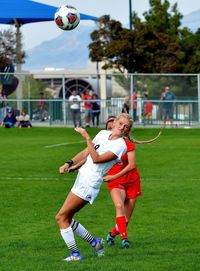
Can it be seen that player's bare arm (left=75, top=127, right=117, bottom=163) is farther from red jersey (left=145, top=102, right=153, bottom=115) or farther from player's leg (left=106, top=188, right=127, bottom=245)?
red jersey (left=145, top=102, right=153, bottom=115)

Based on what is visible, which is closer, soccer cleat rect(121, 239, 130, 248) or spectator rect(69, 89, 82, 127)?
soccer cleat rect(121, 239, 130, 248)

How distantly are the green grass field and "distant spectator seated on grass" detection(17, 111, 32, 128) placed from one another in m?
11.1

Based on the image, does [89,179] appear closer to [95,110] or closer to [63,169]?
[63,169]

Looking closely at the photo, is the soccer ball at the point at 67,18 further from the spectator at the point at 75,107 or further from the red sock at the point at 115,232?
the spectator at the point at 75,107

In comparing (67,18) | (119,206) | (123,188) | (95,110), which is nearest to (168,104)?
(95,110)

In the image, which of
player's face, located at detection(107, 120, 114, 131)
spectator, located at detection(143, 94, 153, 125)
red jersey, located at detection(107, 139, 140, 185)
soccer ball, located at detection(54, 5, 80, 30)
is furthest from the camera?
spectator, located at detection(143, 94, 153, 125)

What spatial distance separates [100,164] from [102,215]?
13.7 feet

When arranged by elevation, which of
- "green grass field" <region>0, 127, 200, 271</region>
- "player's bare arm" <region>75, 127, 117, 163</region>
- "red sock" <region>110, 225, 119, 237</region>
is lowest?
"green grass field" <region>0, 127, 200, 271</region>

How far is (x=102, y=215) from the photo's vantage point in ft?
48.0

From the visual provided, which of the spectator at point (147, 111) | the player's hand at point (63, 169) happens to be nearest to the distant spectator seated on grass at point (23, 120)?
the spectator at point (147, 111)

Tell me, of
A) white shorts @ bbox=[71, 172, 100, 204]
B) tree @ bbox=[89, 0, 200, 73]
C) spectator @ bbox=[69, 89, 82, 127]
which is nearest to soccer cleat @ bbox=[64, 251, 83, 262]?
white shorts @ bbox=[71, 172, 100, 204]

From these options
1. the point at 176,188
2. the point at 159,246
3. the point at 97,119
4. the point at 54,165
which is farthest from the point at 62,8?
the point at 97,119

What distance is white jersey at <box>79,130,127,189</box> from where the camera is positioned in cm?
1051

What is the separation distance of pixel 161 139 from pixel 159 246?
2268 centimetres
